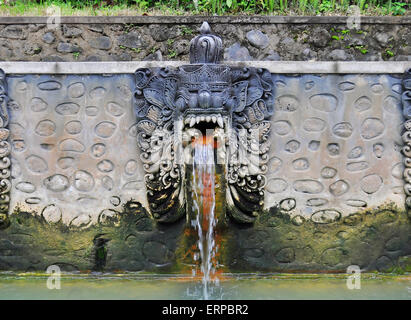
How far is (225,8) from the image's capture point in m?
5.79

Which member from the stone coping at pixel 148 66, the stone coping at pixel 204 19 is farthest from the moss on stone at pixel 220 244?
the stone coping at pixel 204 19

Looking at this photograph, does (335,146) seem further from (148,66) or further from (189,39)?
(189,39)

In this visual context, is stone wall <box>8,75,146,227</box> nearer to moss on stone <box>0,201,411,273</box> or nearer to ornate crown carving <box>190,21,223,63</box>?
moss on stone <box>0,201,411,273</box>

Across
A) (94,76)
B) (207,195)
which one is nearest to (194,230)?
(207,195)

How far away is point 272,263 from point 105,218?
1265 mm

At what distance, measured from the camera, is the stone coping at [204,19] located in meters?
5.31

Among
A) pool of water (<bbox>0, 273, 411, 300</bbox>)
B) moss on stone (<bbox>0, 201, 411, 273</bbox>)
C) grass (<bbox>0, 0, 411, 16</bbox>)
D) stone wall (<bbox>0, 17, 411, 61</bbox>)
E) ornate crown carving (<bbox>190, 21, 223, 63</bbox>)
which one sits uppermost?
grass (<bbox>0, 0, 411, 16</bbox>)

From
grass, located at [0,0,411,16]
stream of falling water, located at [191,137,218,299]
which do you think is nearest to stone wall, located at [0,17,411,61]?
grass, located at [0,0,411,16]

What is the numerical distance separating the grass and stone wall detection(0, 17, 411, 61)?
1.02 ft

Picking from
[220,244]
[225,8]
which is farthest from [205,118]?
[225,8]

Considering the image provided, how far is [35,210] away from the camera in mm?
4113

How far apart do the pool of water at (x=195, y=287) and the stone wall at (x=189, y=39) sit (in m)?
2.25

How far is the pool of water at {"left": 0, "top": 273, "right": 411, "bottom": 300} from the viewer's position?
3.62 m

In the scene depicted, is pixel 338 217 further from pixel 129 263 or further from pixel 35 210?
pixel 35 210
